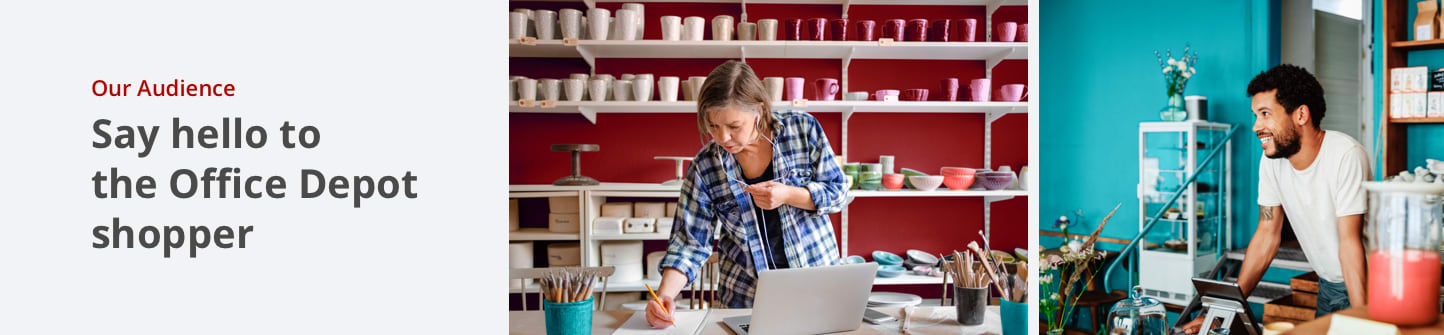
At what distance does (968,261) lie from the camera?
1567mm

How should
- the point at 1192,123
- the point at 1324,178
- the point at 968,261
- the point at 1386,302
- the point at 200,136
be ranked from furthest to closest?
the point at 1192,123
the point at 1324,178
the point at 968,261
the point at 200,136
the point at 1386,302

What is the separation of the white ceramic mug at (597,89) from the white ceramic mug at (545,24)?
0.27 metres

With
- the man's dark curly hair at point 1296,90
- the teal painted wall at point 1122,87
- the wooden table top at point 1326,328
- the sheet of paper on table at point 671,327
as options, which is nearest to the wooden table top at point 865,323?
the sheet of paper on table at point 671,327

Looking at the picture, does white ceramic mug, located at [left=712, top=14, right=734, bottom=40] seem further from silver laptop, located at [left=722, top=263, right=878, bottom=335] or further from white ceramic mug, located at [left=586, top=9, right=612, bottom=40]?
silver laptop, located at [left=722, top=263, right=878, bottom=335]

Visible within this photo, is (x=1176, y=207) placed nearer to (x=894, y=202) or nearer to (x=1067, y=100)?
(x=1067, y=100)

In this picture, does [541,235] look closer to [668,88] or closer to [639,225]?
[639,225]

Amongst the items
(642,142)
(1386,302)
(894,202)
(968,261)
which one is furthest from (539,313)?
(894,202)

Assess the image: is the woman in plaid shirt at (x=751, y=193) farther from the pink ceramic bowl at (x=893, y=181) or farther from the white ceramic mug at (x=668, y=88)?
the pink ceramic bowl at (x=893, y=181)

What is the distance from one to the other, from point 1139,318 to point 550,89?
6.80ft

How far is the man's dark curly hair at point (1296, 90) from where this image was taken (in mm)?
2453

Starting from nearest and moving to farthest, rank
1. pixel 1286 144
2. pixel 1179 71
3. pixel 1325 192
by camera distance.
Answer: pixel 1325 192, pixel 1286 144, pixel 1179 71

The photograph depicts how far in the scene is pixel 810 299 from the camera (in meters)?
1.42

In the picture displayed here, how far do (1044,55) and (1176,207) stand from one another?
1176 mm

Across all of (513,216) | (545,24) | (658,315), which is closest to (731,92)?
(658,315)
